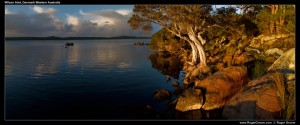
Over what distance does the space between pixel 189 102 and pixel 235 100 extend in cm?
316

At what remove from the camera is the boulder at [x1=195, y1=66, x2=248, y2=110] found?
48.4 feet

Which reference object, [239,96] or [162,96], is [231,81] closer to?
[239,96]

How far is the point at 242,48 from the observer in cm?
3253

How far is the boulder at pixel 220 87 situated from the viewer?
48.4ft

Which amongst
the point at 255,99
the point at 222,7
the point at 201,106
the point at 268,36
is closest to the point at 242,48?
the point at 268,36

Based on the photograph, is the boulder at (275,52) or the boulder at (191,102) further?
the boulder at (275,52)

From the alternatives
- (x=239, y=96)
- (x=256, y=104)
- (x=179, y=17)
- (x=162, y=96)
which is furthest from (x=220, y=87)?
(x=179, y=17)

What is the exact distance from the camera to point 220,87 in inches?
588

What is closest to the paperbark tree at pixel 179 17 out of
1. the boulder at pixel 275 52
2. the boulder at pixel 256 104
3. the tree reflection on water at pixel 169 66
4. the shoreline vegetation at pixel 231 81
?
the shoreline vegetation at pixel 231 81

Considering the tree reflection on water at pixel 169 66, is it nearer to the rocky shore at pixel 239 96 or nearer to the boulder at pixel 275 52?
the rocky shore at pixel 239 96

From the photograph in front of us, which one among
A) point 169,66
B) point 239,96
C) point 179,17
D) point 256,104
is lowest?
point 256,104

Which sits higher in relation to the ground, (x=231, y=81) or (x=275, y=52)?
(x=275, y=52)

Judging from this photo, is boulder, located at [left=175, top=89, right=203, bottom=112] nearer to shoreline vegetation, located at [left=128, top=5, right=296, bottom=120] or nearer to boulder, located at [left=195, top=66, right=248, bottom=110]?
shoreline vegetation, located at [left=128, top=5, right=296, bottom=120]

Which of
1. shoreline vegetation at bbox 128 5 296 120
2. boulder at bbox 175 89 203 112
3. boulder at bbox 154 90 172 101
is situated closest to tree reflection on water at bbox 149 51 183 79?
shoreline vegetation at bbox 128 5 296 120
